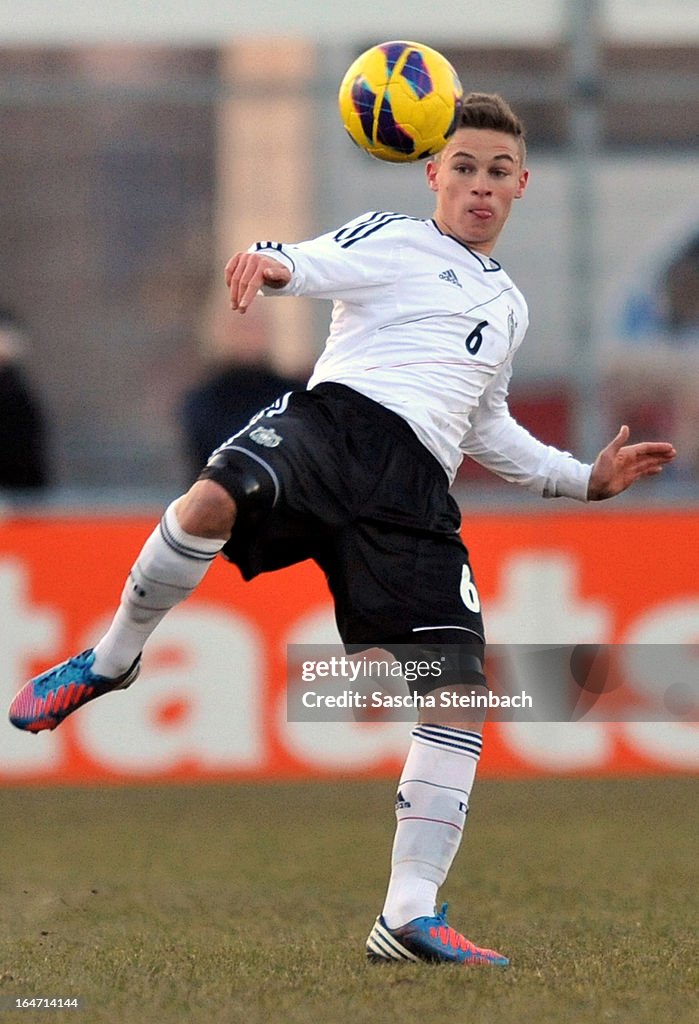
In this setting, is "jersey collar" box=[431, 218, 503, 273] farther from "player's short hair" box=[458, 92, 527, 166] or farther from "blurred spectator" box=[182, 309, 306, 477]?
"blurred spectator" box=[182, 309, 306, 477]

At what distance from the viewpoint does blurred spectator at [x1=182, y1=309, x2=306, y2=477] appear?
31.5ft

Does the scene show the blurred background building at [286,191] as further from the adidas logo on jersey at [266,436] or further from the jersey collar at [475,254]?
the adidas logo on jersey at [266,436]

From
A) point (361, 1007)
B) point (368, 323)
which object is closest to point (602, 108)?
point (368, 323)

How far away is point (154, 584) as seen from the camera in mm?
4703

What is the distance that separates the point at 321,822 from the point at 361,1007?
13.3 feet

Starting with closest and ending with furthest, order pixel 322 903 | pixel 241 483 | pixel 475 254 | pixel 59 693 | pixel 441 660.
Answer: pixel 241 483 → pixel 441 660 → pixel 59 693 → pixel 475 254 → pixel 322 903

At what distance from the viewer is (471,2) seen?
444 inches

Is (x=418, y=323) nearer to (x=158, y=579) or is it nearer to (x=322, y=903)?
(x=158, y=579)

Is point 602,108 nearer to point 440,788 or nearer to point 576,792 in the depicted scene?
point 576,792

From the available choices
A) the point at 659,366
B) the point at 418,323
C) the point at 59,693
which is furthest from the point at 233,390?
the point at 59,693

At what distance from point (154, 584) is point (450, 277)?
1077mm

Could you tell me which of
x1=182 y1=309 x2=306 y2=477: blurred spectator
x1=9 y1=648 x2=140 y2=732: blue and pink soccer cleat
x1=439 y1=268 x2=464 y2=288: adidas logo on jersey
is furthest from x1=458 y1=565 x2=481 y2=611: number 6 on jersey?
x1=182 y1=309 x2=306 y2=477: blurred spectator

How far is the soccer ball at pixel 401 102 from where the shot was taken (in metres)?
4.73

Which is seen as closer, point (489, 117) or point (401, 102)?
point (401, 102)
